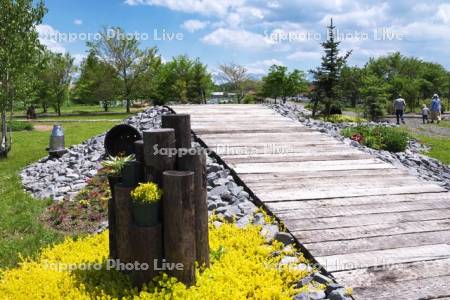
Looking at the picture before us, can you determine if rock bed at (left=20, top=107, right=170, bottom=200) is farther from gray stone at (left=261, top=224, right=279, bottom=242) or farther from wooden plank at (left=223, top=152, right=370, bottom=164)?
gray stone at (left=261, top=224, right=279, bottom=242)

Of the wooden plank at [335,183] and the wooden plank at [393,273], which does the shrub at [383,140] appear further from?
the wooden plank at [393,273]

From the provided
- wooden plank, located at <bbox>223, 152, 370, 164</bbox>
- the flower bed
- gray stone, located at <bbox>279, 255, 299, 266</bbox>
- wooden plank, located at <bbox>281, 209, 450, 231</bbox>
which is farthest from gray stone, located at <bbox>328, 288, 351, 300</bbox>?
wooden plank, located at <bbox>223, 152, 370, 164</bbox>

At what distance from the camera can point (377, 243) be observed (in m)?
5.07

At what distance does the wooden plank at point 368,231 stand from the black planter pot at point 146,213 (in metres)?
1.83

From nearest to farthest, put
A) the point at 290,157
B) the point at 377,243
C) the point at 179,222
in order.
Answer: the point at 179,222 → the point at 377,243 → the point at 290,157

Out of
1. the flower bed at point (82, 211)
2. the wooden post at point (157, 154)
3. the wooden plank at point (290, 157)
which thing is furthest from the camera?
the wooden plank at point (290, 157)

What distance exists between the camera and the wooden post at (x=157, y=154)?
4219 mm

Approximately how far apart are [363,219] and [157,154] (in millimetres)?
2975

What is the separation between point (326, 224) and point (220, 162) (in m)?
3.30

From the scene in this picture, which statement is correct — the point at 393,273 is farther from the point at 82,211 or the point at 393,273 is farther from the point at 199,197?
the point at 82,211

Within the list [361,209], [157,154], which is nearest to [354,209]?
[361,209]

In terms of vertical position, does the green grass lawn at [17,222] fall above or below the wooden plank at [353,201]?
below

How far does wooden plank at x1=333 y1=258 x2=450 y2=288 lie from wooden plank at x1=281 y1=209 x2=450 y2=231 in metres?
1.05

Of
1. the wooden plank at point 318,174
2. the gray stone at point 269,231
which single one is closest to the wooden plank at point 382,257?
the gray stone at point 269,231
